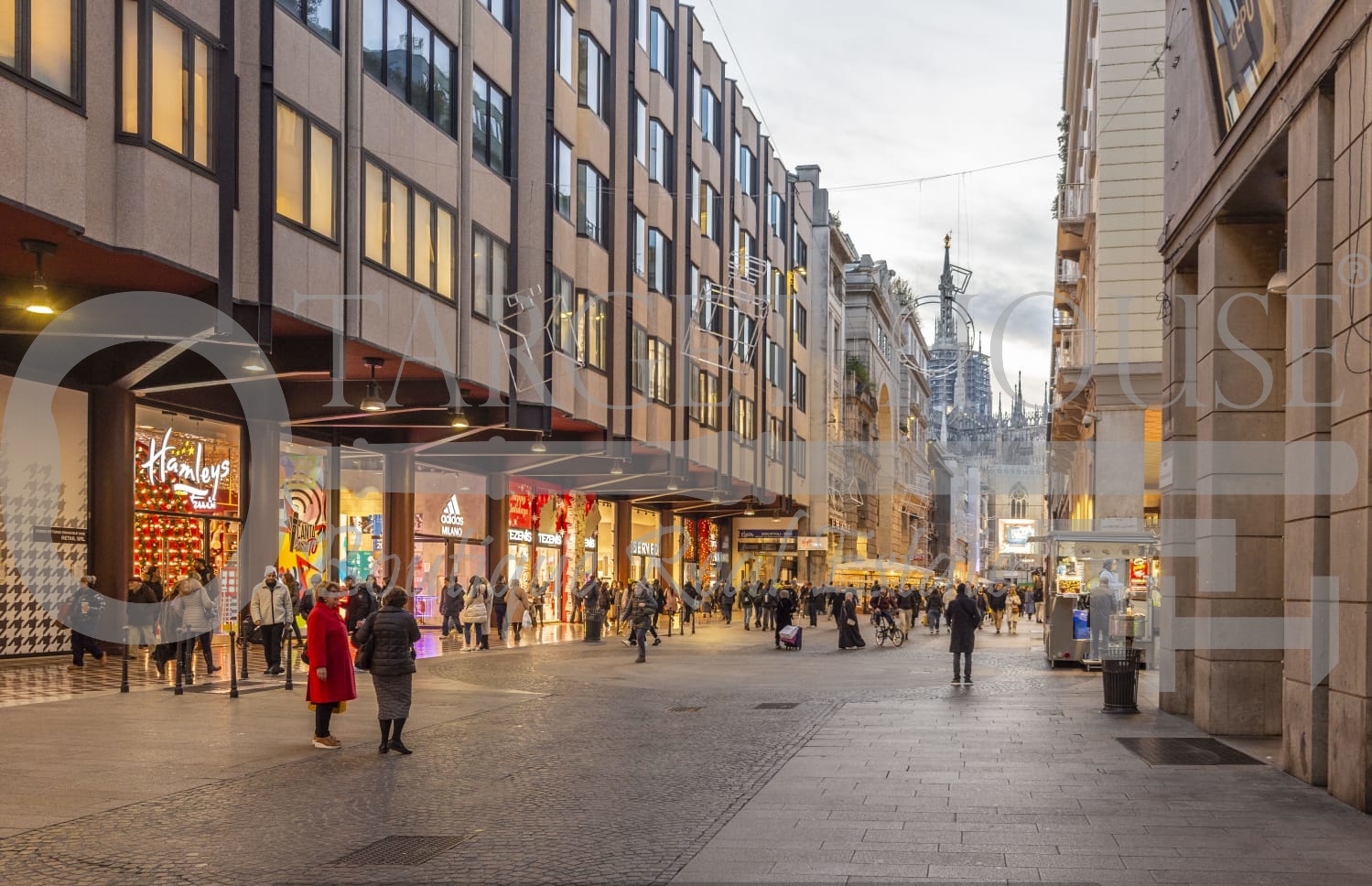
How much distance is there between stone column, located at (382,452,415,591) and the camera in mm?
34031

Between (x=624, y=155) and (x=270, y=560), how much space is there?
14.8 metres

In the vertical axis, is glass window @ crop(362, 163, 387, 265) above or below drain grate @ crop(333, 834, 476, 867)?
above

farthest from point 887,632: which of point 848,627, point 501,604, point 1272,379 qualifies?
point 1272,379

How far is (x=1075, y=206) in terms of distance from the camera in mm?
46469

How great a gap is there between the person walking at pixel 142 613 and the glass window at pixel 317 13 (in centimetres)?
897

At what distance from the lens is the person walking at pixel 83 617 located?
23109mm

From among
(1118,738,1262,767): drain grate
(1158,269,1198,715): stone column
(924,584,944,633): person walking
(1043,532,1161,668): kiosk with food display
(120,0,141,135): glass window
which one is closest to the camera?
(1118,738,1262,767): drain grate

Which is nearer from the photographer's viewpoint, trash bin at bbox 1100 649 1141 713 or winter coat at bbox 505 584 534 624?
trash bin at bbox 1100 649 1141 713

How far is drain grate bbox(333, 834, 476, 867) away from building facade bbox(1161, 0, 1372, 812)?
22.2ft

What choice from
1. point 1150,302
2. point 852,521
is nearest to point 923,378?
point 852,521

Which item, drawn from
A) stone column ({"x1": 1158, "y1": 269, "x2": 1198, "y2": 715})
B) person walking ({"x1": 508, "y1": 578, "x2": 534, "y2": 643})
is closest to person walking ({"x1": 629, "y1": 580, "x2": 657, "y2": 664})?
person walking ({"x1": 508, "y1": 578, "x2": 534, "y2": 643})

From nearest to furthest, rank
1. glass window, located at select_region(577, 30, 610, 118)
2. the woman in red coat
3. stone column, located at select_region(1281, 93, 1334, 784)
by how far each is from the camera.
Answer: stone column, located at select_region(1281, 93, 1334, 784), the woman in red coat, glass window, located at select_region(577, 30, 610, 118)

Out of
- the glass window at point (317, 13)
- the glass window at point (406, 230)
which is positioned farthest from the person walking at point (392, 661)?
the glass window at point (317, 13)

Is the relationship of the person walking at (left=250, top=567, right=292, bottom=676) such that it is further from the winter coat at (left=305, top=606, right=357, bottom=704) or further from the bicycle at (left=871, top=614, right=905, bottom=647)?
the bicycle at (left=871, top=614, right=905, bottom=647)
